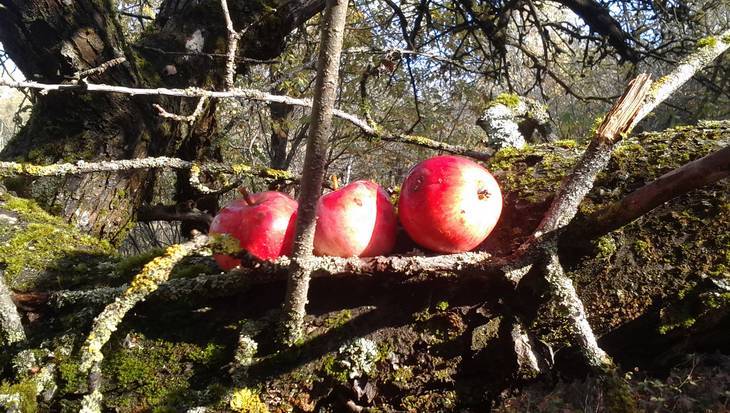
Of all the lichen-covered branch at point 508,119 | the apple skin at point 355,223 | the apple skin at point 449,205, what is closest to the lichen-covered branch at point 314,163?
the apple skin at point 355,223

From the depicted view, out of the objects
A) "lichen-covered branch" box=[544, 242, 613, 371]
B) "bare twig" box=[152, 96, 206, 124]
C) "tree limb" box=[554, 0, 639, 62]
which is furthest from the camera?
"tree limb" box=[554, 0, 639, 62]

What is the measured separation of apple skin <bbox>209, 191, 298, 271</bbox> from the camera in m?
1.21

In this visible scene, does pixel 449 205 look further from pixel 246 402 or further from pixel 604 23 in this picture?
pixel 604 23

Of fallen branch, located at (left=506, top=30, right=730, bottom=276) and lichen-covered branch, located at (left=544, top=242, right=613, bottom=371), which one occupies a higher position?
fallen branch, located at (left=506, top=30, right=730, bottom=276)

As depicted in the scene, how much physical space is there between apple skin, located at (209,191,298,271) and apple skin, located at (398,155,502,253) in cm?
28

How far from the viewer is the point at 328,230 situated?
1180 millimetres

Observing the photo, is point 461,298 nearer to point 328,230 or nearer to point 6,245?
point 328,230

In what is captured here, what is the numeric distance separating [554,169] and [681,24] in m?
3.65

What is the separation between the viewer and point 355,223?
3.88 ft

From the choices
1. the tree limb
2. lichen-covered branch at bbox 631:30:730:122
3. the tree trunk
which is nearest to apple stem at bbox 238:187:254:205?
lichen-covered branch at bbox 631:30:730:122

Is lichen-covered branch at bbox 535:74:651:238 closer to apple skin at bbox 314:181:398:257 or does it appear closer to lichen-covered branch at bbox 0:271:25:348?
apple skin at bbox 314:181:398:257

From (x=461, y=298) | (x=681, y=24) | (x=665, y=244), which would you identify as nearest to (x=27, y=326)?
(x=461, y=298)

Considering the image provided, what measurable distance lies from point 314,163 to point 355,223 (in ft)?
1.09

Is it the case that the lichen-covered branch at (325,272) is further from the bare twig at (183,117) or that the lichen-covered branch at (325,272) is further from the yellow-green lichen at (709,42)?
the yellow-green lichen at (709,42)
